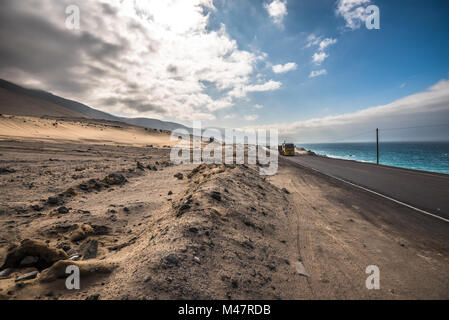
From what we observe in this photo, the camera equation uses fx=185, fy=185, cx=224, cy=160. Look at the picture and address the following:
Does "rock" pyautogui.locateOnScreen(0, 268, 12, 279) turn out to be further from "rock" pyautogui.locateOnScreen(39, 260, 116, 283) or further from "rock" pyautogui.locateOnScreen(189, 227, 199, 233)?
"rock" pyautogui.locateOnScreen(189, 227, 199, 233)

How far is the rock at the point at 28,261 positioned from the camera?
2.77 metres

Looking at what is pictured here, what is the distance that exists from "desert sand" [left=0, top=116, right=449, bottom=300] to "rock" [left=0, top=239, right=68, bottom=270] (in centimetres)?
1

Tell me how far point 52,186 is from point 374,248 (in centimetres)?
1063

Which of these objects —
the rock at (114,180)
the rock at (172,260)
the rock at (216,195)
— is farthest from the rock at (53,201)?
the rock at (172,260)

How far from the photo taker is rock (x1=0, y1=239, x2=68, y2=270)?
110 inches

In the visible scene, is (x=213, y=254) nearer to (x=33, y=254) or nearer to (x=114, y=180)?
(x=33, y=254)

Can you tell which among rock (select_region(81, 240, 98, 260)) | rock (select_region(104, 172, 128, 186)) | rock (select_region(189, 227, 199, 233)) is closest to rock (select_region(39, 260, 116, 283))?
rock (select_region(81, 240, 98, 260))

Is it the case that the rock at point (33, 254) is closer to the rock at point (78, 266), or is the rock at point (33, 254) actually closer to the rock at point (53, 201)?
the rock at point (78, 266)

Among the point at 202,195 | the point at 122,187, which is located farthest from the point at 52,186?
the point at 202,195

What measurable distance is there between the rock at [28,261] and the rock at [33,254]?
0.04 metres

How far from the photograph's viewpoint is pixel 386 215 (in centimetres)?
682

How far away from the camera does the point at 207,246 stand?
11.1ft

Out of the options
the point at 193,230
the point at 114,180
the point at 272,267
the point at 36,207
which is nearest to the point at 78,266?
the point at 193,230
